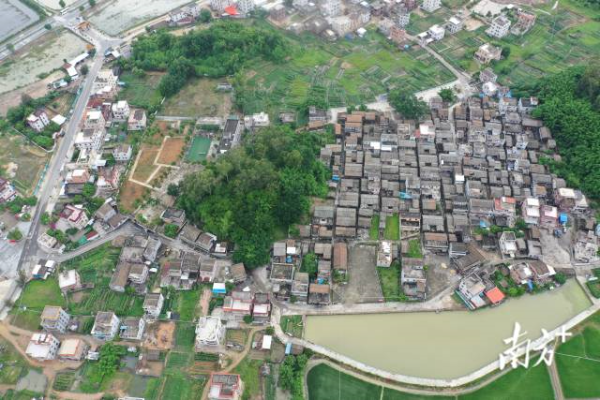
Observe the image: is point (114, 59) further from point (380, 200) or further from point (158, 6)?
point (380, 200)

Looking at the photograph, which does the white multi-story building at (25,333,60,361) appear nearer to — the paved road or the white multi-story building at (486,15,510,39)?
the paved road

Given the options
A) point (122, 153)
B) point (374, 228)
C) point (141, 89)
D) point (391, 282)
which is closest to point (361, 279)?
point (391, 282)

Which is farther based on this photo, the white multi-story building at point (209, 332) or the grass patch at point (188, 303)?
the grass patch at point (188, 303)

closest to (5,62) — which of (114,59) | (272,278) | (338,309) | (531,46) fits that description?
(114,59)

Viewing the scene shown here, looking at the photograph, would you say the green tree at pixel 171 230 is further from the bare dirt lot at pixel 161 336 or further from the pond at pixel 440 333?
the pond at pixel 440 333

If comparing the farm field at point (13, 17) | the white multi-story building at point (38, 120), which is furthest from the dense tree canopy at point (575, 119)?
the farm field at point (13, 17)

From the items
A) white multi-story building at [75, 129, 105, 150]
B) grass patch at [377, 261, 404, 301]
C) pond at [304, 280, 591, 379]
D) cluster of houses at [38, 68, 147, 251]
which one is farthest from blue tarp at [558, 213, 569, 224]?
white multi-story building at [75, 129, 105, 150]
